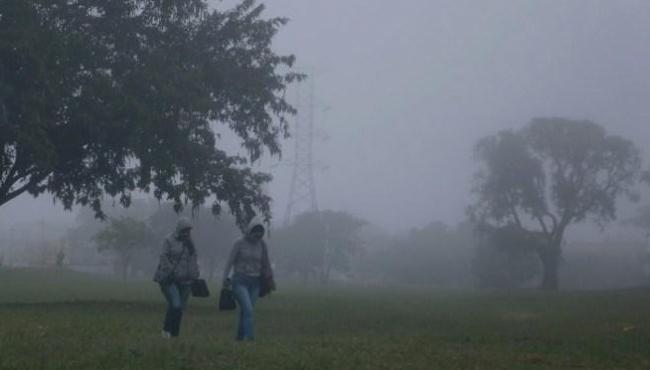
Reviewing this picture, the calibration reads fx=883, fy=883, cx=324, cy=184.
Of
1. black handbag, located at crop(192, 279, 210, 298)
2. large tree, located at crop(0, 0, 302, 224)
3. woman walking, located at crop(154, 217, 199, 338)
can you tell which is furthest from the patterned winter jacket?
large tree, located at crop(0, 0, 302, 224)

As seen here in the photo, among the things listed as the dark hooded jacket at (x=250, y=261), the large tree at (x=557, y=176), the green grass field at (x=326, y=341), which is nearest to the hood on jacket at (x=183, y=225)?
the dark hooded jacket at (x=250, y=261)

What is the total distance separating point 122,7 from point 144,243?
4480 centimetres

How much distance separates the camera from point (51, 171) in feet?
83.9

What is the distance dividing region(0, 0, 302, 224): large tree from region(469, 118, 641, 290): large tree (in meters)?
38.3

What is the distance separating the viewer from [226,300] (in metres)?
13.7

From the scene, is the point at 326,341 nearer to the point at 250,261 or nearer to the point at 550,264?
the point at 250,261

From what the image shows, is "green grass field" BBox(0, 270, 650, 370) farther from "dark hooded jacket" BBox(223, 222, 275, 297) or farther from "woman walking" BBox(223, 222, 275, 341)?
"dark hooded jacket" BBox(223, 222, 275, 297)

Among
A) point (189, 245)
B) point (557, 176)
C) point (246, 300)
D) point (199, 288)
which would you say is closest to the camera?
point (246, 300)

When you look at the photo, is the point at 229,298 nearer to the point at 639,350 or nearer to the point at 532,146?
the point at 639,350

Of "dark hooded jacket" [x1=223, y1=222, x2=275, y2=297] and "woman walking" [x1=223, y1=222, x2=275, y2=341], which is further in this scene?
"dark hooded jacket" [x1=223, y1=222, x2=275, y2=297]

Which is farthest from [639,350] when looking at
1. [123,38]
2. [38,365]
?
[123,38]

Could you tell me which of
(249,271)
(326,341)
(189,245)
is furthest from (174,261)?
(326,341)

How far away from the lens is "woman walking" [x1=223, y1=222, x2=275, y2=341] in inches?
526

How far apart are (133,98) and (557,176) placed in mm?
45909
